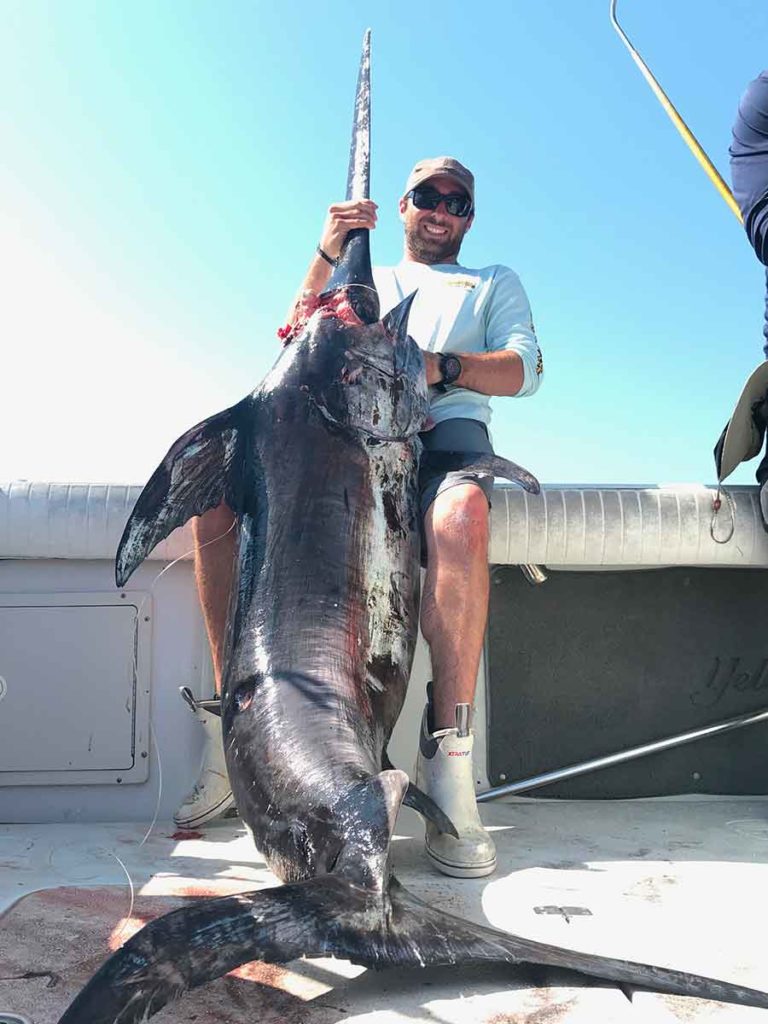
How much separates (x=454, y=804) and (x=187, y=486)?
42.1 inches

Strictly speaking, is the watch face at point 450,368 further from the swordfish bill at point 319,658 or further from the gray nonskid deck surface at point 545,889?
Result: the gray nonskid deck surface at point 545,889

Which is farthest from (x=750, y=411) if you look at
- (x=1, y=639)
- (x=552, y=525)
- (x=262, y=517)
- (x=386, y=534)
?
(x=1, y=639)

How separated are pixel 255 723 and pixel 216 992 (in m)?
0.48

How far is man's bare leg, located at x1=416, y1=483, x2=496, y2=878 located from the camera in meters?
2.06

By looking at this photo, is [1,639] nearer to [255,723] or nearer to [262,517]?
[262,517]

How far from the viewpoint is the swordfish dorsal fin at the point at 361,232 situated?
8.43 feet

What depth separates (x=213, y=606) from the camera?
7.98ft

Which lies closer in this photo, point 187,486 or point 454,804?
point 454,804

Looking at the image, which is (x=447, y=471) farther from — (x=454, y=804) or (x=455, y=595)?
(x=454, y=804)

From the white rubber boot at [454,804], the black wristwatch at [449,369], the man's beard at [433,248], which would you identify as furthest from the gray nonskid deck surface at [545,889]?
the man's beard at [433,248]

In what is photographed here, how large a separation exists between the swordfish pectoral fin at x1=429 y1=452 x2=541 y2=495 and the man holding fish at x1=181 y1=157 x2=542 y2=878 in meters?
0.03

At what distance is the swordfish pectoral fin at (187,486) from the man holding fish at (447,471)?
7.4 inches

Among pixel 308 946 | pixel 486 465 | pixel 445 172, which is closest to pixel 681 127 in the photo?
pixel 445 172

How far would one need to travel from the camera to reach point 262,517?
2.08 metres
